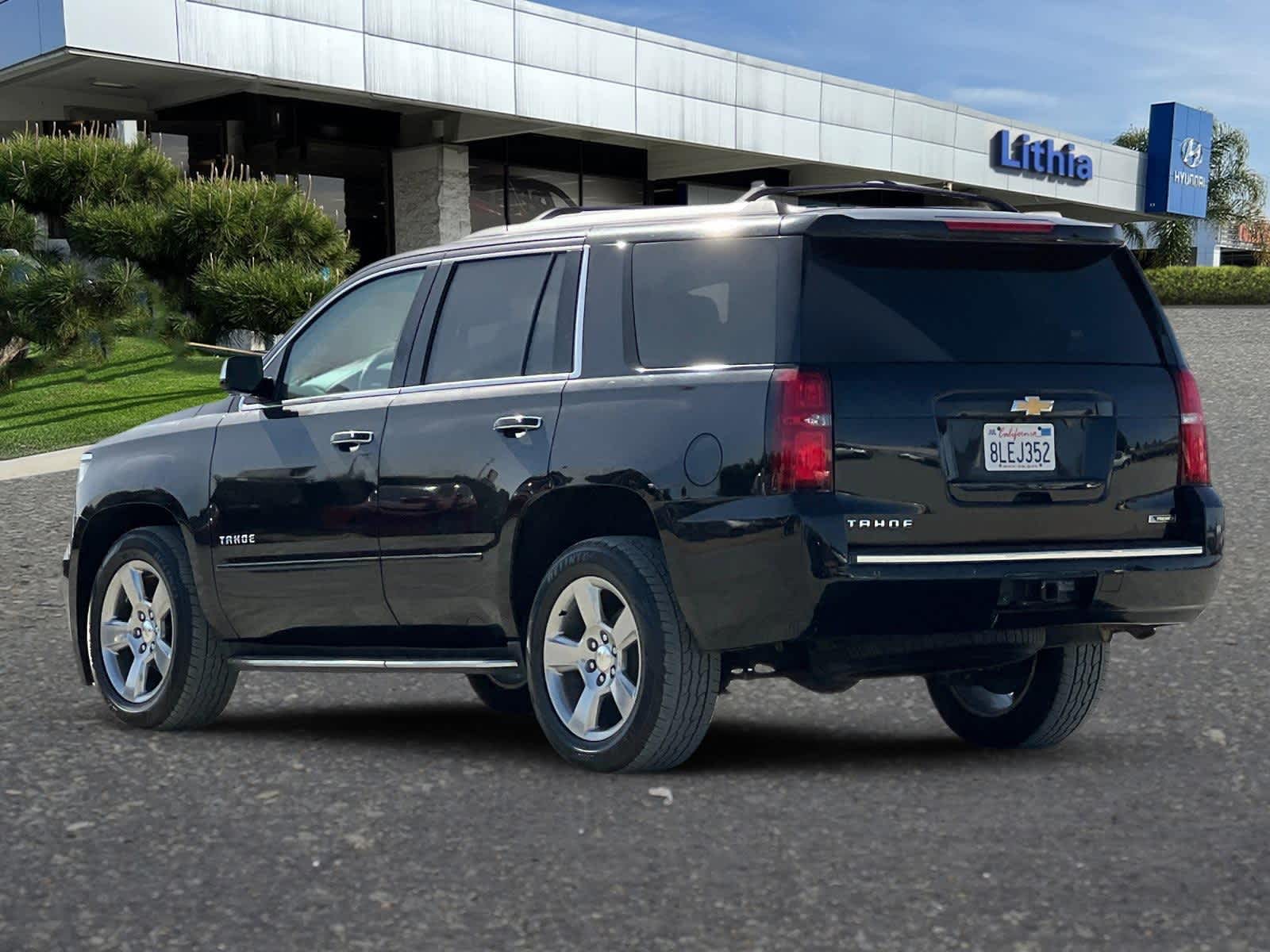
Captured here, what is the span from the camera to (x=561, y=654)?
6.03m

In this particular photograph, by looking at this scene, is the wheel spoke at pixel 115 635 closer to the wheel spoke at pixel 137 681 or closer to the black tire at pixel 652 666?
the wheel spoke at pixel 137 681

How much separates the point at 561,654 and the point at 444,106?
90.6 ft

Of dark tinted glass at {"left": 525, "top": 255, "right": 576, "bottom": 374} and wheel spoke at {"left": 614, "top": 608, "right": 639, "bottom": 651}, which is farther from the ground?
dark tinted glass at {"left": 525, "top": 255, "right": 576, "bottom": 374}

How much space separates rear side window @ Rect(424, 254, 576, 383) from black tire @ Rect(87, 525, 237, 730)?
58.5 inches

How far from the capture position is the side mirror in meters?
6.98

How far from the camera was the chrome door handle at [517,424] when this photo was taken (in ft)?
20.1

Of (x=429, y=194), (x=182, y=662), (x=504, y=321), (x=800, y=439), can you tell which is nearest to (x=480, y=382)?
(x=504, y=321)

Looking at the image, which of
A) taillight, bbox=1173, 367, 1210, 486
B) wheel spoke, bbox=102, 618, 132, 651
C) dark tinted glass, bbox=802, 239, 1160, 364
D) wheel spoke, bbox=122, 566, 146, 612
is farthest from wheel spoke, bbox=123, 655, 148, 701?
taillight, bbox=1173, 367, 1210, 486

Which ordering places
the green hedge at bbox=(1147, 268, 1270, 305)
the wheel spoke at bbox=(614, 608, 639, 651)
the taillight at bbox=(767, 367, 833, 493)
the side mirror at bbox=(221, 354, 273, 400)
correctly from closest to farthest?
the taillight at bbox=(767, 367, 833, 493), the wheel spoke at bbox=(614, 608, 639, 651), the side mirror at bbox=(221, 354, 273, 400), the green hedge at bbox=(1147, 268, 1270, 305)

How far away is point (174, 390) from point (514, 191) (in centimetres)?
1371

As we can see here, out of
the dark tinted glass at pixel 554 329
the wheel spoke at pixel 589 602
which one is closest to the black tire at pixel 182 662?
the dark tinted glass at pixel 554 329

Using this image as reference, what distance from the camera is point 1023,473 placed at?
222 inches

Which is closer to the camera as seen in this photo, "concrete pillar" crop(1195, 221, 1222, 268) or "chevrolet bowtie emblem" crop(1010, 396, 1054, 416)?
"chevrolet bowtie emblem" crop(1010, 396, 1054, 416)

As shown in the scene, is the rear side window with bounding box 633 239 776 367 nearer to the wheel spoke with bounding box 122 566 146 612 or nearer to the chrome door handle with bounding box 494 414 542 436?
the chrome door handle with bounding box 494 414 542 436
